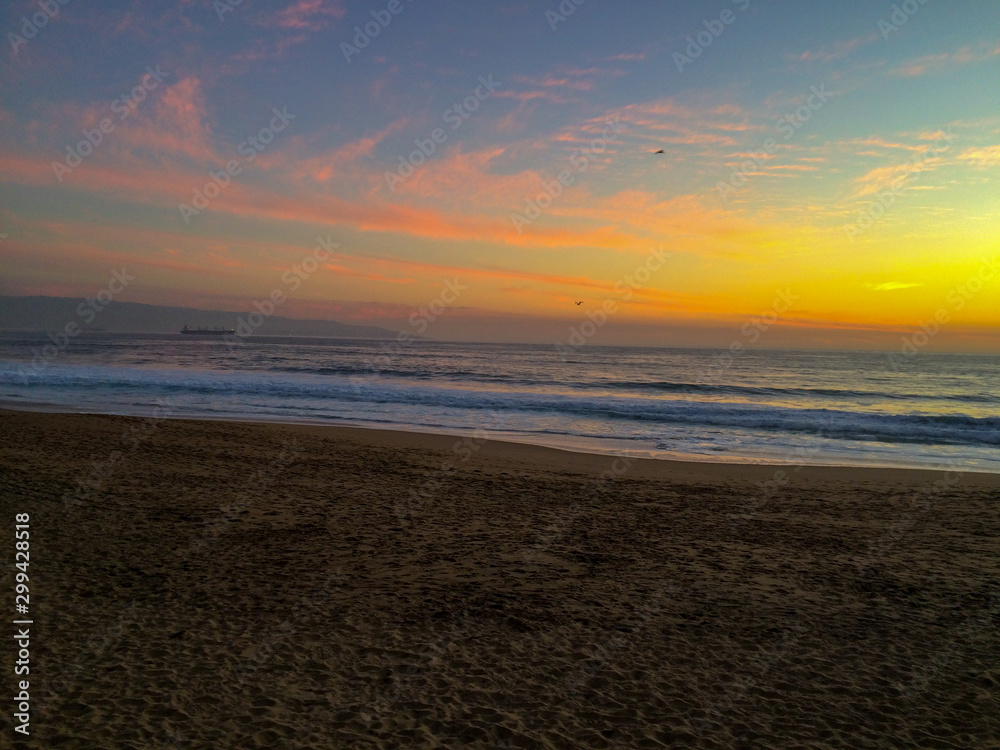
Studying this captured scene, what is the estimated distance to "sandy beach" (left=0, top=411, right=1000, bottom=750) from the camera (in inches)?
162

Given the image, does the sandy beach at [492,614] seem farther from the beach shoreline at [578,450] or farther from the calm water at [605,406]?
the calm water at [605,406]

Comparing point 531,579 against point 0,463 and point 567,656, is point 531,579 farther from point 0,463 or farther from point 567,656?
point 0,463

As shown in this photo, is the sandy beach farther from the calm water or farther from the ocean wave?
the ocean wave

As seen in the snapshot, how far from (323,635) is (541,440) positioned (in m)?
14.1

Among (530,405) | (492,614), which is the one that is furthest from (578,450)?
(530,405)

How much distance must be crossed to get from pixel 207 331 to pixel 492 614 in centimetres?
18593

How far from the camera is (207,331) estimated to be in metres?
170

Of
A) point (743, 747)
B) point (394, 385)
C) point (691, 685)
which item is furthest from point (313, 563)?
point (394, 385)

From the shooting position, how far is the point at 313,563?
7043 mm

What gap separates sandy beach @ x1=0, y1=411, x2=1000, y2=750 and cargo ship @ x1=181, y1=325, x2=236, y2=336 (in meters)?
169

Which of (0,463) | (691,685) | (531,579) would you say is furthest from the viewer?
(0,463)

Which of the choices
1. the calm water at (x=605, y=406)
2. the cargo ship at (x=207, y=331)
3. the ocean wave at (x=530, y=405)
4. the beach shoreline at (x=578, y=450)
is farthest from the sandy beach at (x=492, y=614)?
the cargo ship at (x=207, y=331)

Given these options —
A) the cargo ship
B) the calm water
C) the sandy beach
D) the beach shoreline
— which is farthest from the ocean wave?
the cargo ship

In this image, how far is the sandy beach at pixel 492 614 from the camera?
412 centimetres
